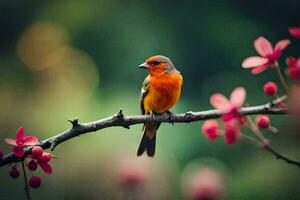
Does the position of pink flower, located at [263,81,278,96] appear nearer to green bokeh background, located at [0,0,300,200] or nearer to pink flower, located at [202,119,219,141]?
pink flower, located at [202,119,219,141]

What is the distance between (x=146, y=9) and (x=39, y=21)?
3.95 ft

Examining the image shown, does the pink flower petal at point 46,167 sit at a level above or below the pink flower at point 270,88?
below

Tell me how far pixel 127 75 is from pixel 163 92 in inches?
123

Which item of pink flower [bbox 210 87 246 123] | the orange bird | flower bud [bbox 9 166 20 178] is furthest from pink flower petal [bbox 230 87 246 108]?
the orange bird

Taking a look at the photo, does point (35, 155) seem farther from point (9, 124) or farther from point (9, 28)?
point (9, 28)

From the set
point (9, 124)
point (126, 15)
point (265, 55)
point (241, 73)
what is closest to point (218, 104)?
point (265, 55)

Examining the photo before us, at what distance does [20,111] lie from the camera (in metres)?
4.29

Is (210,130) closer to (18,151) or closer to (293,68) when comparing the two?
(293,68)

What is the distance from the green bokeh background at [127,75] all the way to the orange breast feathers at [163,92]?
625 mm

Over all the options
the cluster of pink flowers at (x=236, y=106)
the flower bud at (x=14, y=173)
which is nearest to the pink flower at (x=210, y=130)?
the cluster of pink flowers at (x=236, y=106)

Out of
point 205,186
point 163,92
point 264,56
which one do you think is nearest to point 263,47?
point 264,56

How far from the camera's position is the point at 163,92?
2141mm

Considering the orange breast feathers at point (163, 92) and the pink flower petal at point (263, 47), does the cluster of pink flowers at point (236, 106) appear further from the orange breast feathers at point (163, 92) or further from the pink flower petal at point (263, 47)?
the orange breast feathers at point (163, 92)

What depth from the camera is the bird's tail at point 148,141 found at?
85.5 inches
